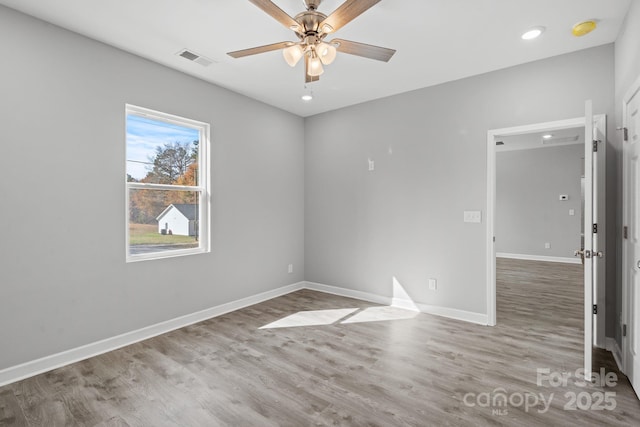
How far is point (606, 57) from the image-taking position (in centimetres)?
294

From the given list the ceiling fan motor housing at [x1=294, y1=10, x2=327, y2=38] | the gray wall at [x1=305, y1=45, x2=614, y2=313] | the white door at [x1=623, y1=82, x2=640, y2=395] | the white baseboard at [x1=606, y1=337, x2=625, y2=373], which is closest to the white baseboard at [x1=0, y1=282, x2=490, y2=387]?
the gray wall at [x1=305, y1=45, x2=614, y2=313]

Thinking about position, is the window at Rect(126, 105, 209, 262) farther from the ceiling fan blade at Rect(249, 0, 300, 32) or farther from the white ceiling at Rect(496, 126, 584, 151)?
the white ceiling at Rect(496, 126, 584, 151)

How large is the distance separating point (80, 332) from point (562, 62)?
5.21m

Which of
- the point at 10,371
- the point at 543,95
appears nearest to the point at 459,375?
the point at 543,95

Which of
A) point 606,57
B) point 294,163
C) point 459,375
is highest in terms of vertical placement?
point 606,57

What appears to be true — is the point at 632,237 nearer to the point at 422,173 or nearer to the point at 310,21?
the point at 422,173

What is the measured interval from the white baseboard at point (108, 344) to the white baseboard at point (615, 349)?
3799mm

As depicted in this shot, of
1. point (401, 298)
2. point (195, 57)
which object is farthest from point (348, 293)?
point (195, 57)

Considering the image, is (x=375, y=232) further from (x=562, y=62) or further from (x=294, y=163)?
(x=562, y=62)

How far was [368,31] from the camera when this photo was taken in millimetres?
2738

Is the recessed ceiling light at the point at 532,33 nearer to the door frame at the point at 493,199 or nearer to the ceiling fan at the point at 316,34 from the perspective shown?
the door frame at the point at 493,199

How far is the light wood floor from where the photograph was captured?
6.59 ft

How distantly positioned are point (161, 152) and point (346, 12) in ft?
8.24

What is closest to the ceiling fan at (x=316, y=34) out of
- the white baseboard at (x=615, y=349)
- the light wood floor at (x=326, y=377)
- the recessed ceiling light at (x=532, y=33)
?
the recessed ceiling light at (x=532, y=33)
